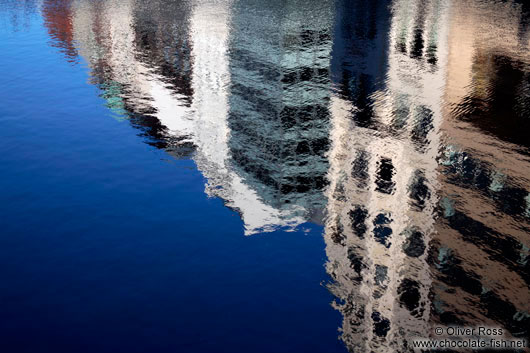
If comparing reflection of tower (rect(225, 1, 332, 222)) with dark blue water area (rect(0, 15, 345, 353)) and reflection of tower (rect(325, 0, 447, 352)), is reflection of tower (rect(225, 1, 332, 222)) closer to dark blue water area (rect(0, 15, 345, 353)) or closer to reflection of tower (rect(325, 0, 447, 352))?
reflection of tower (rect(325, 0, 447, 352))

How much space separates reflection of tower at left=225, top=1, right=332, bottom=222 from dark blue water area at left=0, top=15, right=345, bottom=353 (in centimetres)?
140

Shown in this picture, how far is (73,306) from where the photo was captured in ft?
29.1

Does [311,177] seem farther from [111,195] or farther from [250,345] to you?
[250,345]

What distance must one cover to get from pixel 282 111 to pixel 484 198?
7.25m

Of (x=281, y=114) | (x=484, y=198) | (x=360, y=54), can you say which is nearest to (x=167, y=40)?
(x=360, y=54)

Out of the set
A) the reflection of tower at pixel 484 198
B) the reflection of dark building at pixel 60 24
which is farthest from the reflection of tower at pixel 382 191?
the reflection of dark building at pixel 60 24

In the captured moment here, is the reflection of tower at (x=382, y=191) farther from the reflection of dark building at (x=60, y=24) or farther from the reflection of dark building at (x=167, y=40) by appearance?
the reflection of dark building at (x=60, y=24)

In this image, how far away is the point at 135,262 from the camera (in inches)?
393

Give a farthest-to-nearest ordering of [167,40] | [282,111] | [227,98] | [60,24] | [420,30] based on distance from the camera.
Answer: [60,24] → [420,30] → [167,40] → [227,98] → [282,111]

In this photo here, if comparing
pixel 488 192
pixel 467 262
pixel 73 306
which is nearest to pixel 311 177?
pixel 488 192

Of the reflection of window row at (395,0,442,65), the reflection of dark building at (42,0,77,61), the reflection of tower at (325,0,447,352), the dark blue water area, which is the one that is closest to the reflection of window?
the reflection of tower at (325,0,447,352)

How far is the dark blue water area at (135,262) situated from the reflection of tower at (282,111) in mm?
1402

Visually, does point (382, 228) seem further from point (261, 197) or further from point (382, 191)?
point (261, 197)

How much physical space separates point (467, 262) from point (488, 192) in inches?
117
